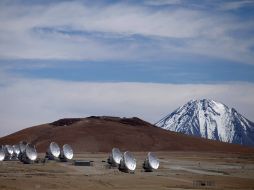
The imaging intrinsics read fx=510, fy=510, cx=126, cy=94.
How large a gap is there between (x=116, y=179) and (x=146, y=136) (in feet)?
413

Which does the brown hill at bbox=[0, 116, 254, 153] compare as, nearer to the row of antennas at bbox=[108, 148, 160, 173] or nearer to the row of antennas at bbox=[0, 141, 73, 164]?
the row of antennas at bbox=[0, 141, 73, 164]

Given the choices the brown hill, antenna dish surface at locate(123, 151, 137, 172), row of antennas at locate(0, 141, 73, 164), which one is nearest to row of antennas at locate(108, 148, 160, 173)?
antenna dish surface at locate(123, 151, 137, 172)

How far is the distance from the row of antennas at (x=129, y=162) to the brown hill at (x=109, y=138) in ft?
276

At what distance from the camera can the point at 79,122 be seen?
648ft

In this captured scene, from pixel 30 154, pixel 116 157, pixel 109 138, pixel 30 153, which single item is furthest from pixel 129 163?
pixel 109 138

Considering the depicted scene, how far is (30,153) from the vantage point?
88438 millimetres

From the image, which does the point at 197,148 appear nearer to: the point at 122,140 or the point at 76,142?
the point at 122,140

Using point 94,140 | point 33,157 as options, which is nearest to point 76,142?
→ point 94,140

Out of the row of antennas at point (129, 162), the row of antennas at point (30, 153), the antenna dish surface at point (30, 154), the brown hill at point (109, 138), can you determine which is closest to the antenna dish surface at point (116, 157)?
the row of antennas at point (129, 162)

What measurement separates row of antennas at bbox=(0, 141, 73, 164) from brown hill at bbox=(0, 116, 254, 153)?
200 feet

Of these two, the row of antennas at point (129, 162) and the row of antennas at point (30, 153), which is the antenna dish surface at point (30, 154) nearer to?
the row of antennas at point (30, 153)

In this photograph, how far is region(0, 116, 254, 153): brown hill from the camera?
171000mm

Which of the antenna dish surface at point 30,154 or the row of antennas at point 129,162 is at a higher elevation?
the antenna dish surface at point 30,154

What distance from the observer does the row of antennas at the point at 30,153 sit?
291ft
